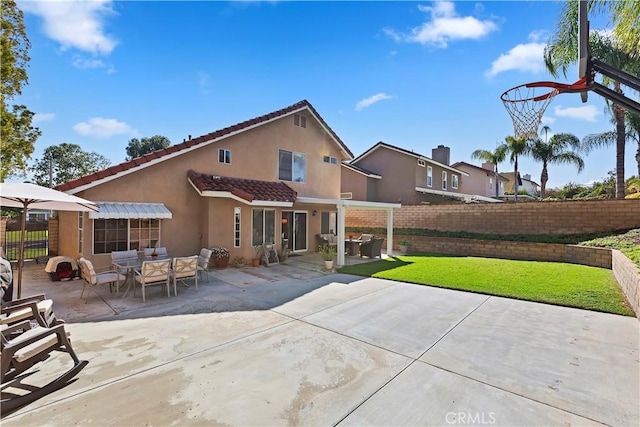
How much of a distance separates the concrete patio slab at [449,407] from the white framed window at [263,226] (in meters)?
12.2

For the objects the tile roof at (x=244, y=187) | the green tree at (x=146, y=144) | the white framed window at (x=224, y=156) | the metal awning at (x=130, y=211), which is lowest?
the metal awning at (x=130, y=211)

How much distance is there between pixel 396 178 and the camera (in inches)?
1193

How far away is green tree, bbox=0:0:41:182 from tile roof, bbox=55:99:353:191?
8.13m

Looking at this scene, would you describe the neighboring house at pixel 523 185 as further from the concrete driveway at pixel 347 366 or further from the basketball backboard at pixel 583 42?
the concrete driveway at pixel 347 366

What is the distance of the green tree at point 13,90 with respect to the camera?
14.5 metres

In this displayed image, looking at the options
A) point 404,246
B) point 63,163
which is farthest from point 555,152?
point 63,163

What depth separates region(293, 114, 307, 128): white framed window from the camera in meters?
18.3

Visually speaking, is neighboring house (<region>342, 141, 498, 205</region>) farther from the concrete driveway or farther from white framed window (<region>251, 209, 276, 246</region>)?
the concrete driveway

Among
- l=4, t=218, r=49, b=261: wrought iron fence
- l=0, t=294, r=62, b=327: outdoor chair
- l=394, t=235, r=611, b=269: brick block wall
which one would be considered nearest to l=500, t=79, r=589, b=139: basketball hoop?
l=394, t=235, r=611, b=269: brick block wall

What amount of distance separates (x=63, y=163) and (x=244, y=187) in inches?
1853

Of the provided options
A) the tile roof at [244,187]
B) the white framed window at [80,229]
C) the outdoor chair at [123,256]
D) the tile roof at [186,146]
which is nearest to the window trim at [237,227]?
the tile roof at [244,187]

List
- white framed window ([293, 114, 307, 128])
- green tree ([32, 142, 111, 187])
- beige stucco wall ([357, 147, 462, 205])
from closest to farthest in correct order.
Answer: white framed window ([293, 114, 307, 128]), beige stucco wall ([357, 147, 462, 205]), green tree ([32, 142, 111, 187])

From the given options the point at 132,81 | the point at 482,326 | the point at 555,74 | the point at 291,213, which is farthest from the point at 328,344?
the point at 555,74

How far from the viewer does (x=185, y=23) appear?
13.2 m
